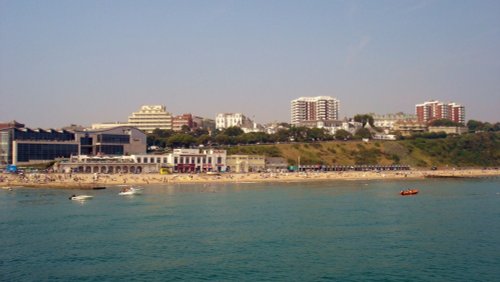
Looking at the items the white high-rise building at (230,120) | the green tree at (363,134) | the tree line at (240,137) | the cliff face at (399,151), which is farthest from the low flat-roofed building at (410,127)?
the white high-rise building at (230,120)

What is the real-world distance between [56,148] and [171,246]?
66.4m

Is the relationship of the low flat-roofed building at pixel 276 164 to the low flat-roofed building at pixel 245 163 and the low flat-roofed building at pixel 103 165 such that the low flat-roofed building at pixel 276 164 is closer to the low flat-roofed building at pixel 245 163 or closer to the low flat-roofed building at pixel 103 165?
the low flat-roofed building at pixel 245 163

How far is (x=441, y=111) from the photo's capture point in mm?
182000

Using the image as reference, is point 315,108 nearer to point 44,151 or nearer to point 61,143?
point 61,143

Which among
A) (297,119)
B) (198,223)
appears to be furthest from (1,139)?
(297,119)

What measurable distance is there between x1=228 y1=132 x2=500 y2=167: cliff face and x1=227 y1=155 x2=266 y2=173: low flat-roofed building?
638 cm

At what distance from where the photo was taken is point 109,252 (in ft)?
87.4

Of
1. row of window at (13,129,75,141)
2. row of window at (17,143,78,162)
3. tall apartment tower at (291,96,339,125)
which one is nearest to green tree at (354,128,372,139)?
tall apartment tower at (291,96,339,125)

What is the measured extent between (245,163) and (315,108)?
9252cm

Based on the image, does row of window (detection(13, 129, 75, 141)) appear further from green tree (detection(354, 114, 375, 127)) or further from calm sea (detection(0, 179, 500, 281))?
green tree (detection(354, 114, 375, 127))

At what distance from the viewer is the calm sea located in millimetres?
23172

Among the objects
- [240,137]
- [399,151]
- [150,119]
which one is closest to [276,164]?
[240,137]

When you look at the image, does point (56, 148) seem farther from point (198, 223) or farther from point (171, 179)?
point (198, 223)

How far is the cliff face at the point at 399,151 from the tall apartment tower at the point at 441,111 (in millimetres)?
50743
